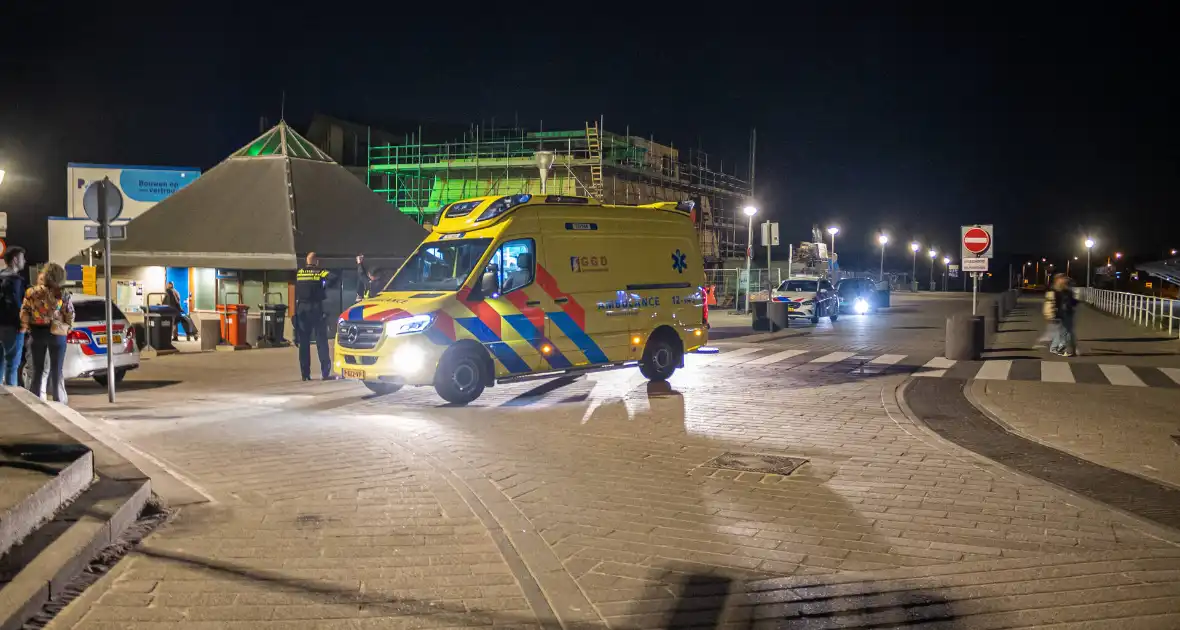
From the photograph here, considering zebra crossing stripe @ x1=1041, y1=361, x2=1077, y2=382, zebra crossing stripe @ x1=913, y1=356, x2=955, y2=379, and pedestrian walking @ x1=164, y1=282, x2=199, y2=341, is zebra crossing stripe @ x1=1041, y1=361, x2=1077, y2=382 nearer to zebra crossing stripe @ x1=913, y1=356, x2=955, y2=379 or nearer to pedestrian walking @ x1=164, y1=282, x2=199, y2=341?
zebra crossing stripe @ x1=913, y1=356, x2=955, y2=379

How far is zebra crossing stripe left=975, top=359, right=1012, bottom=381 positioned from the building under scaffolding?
1113 inches

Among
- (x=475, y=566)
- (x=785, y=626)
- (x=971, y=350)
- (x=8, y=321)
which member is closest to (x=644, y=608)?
(x=785, y=626)

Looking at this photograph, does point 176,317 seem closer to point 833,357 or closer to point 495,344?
point 495,344

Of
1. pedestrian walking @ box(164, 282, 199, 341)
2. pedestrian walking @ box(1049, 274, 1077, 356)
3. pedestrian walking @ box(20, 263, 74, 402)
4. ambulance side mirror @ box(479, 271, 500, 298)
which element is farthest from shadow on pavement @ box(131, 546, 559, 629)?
pedestrian walking @ box(164, 282, 199, 341)

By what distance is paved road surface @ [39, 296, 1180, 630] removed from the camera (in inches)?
184

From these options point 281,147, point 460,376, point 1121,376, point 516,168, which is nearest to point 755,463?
point 460,376

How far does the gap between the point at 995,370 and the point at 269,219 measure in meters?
18.8

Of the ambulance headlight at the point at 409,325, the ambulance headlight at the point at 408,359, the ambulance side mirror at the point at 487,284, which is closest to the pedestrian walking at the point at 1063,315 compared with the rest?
the ambulance side mirror at the point at 487,284

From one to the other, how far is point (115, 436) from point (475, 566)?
5933 mm

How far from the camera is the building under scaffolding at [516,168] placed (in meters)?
46.3

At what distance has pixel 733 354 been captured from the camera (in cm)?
1933

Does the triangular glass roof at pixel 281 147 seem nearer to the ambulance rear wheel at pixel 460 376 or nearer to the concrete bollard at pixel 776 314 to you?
the concrete bollard at pixel 776 314

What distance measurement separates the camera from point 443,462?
828 cm

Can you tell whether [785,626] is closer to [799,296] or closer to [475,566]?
[475,566]
